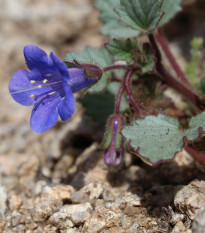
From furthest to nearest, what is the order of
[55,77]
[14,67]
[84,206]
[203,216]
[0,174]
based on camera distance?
Result: [14,67], [0,174], [55,77], [84,206], [203,216]

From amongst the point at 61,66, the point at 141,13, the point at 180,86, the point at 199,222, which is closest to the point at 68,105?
the point at 61,66

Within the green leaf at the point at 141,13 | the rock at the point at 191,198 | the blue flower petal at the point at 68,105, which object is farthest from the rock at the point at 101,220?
the green leaf at the point at 141,13

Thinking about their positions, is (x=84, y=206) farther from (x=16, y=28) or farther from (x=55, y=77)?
(x=16, y=28)

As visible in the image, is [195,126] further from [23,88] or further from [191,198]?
[23,88]

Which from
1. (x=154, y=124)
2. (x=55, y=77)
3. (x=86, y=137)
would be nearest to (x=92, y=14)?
(x=86, y=137)

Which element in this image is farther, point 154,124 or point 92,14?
point 92,14

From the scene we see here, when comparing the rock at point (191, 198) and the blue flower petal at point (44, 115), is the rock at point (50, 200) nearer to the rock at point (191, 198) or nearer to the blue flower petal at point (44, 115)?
the blue flower petal at point (44, 115)

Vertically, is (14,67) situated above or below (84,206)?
above
